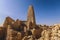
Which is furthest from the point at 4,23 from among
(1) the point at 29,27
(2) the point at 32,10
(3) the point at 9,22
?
(2) the point at 32,10

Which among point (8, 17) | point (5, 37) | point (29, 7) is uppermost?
point (29, 7)

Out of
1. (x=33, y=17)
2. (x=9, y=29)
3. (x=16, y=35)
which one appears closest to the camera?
(x=16, y=35)

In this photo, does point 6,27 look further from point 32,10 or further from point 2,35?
point 32,10

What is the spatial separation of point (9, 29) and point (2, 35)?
163 inches

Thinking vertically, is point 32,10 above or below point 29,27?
above

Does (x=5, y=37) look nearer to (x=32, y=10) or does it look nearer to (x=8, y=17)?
(x=8, y=17)

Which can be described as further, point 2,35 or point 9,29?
point 2,35

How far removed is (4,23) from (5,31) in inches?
125

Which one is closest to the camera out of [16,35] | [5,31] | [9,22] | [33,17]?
[16,35]

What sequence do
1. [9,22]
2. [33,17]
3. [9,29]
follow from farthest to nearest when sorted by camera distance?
[33,17] < [9,22] < [9,29]

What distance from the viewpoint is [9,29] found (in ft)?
125

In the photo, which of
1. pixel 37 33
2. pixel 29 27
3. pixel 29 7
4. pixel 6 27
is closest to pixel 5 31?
pixel 6 27

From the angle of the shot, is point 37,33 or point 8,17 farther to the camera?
point 8,17

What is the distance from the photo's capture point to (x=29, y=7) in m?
49.6
